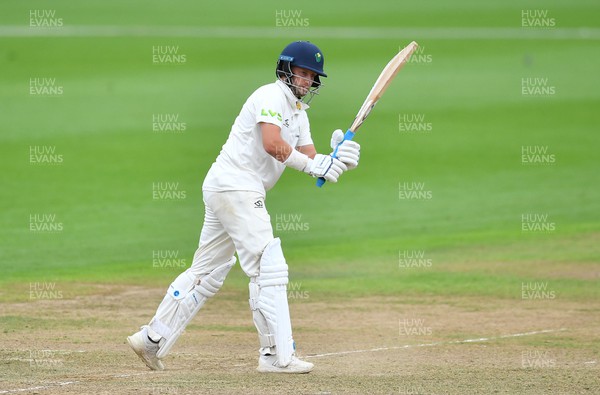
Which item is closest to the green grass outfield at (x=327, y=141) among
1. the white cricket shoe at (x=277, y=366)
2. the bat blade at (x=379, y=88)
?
the bat blade at (x=379, y=88)

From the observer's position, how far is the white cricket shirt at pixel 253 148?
9.09 m

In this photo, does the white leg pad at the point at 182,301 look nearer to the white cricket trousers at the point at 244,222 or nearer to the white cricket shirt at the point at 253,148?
the white cricket trousers at the point at 244,222

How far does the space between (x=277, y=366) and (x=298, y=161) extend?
5.05 ft

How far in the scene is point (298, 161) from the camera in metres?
8.94

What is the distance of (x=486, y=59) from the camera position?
31.3 m

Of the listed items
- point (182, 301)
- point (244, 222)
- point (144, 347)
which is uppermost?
point (244, 222)

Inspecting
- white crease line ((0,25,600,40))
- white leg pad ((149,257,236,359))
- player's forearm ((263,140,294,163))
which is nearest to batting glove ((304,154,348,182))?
player's forearm ((263,140,294,163))

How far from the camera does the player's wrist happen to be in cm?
892

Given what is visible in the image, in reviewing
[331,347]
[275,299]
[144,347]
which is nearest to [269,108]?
[275,299]

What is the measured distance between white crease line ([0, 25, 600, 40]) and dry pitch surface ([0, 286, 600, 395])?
20.6 metres

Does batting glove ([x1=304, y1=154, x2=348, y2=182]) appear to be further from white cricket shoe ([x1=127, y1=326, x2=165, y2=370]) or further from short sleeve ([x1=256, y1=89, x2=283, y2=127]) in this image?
white cricket shoe ([x1=127, y1=326, x2=165, y2=370])

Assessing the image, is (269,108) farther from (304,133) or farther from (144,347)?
(144,347)

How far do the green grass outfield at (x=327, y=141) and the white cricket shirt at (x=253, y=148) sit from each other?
183 inches

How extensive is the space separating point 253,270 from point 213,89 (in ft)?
61.9
